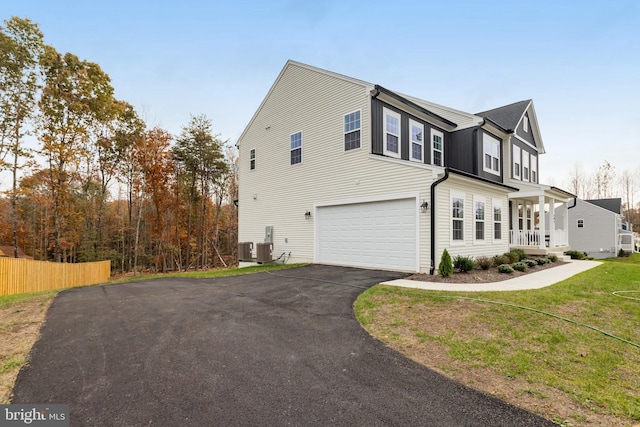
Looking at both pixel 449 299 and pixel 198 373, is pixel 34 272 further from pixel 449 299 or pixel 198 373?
pixel 449 299

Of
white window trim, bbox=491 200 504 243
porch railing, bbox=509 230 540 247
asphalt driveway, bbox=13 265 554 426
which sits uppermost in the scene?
white window trim, bbox=491 200 504 243

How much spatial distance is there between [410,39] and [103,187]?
2072cm

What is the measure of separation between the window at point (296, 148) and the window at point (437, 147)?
230 inches

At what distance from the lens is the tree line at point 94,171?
1466 centimetres

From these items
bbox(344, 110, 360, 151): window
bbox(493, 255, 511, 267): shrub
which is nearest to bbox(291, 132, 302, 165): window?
bbox(344, 110, 360, 151): window

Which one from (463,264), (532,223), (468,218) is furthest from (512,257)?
(532,223)

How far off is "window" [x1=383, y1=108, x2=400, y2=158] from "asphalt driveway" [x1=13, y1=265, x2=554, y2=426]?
7184 millimetres

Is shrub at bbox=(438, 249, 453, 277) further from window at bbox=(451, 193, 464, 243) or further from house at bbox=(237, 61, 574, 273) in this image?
window at bbox=(451, 193, 464, 243)

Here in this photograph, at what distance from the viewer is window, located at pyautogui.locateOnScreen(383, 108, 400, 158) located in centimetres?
1093

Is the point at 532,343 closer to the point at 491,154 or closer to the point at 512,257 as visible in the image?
the point at 512,257

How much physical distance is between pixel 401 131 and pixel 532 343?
9040 millimetres

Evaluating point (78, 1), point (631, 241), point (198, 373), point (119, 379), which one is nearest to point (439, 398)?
point (198, 373)

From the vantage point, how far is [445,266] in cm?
838

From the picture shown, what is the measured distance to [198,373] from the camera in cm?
314
